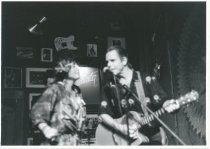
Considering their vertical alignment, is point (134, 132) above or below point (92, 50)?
below

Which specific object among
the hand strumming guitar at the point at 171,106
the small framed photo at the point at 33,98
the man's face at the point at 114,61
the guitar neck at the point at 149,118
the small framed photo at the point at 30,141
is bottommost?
the small framed photo at the point at 30,141

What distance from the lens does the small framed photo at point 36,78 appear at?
2449 mm

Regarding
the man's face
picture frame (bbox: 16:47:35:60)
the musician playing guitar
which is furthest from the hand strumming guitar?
picture frame (bbox: 16:47:35:60)

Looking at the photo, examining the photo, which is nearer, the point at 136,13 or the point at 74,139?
the point at 74,139

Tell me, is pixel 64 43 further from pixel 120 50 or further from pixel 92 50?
pixel 120 50

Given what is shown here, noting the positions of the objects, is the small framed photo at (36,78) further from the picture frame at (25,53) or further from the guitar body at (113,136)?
the guitar body at (113,136)

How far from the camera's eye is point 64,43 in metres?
2.51

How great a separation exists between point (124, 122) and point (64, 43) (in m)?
0.77

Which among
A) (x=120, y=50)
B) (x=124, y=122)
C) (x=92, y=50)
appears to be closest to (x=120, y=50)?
(x=120, y=50)

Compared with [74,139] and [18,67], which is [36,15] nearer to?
[18,67]

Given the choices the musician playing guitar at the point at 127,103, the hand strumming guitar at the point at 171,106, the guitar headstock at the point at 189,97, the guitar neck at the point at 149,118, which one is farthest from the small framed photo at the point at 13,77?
the guitar headstock at the point at 189,97

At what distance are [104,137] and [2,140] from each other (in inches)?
29.5

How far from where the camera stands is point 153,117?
238 cm

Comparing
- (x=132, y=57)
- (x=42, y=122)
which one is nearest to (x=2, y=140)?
(x=42, y=122)
